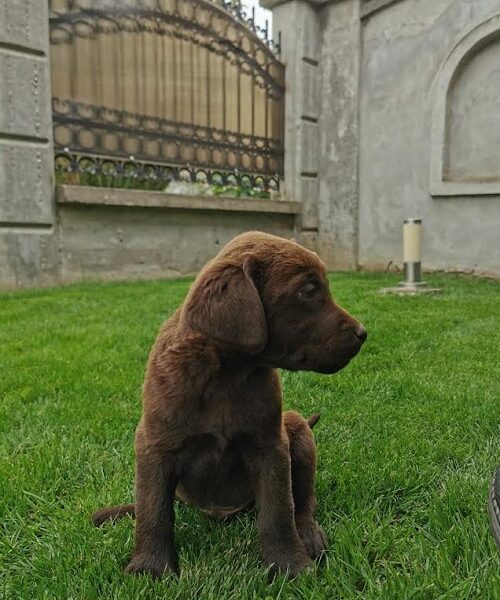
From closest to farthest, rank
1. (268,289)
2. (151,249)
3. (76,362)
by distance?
(268,289) < (76,362) < (151,249)

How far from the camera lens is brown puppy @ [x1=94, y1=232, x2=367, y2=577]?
4.45ft

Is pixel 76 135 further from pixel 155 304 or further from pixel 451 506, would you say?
pixel 451 506

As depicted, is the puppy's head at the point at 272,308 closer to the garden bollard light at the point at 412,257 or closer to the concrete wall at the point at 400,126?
the garden bollard light at the point at 412,257

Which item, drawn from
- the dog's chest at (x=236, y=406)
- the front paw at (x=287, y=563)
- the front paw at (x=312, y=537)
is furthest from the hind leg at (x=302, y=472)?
the dog's chest at (x=236, y=406)

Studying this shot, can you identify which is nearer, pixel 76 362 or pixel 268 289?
pixel 268 289

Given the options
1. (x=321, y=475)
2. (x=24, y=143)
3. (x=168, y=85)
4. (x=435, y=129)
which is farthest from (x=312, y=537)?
(x=435, y=129)

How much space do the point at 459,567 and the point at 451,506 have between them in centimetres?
30

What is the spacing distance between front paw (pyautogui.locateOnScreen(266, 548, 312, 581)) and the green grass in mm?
31

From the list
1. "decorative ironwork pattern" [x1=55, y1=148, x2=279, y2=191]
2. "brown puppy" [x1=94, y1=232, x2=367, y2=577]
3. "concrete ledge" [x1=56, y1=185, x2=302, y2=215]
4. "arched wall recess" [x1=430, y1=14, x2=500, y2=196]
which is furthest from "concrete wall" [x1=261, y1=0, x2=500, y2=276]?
"brown puppy" [x1=94, y1=232, x2=367, y2=577]

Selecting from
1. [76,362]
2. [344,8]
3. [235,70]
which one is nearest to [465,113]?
[344,8]

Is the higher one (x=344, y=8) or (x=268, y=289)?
(x=344, y=8)

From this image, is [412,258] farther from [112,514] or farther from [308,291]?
[112,514]

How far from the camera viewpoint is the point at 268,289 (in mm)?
1427

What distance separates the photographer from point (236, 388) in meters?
1.41
